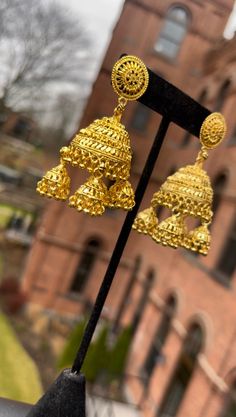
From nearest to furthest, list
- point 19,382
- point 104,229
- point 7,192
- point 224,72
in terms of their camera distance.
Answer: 1. point 19,382
2. point 224,72
3. point 104,229
4. point 7,192

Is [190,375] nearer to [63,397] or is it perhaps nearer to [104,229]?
[104,229]

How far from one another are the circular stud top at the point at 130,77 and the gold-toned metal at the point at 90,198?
479 millimetres

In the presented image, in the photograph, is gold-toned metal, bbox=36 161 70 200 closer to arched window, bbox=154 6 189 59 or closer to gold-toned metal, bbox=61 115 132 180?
gold-toned metal, bbox=61 115 132 180

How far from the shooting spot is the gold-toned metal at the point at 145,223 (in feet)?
8.63

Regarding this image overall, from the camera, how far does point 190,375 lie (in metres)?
9.99

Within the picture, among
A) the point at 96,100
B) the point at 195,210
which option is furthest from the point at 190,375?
the point at 96,100

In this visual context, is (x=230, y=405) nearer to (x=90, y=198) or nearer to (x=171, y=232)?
(x=171, y=232)

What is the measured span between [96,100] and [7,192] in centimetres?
1867

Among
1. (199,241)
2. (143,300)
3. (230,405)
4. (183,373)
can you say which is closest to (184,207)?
(199,241)

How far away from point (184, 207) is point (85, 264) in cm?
1416

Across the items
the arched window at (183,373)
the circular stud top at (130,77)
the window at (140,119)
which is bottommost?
the arched window at (183,373)

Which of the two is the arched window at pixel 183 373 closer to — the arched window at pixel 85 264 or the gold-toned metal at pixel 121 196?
the arched window at pixel 85 264

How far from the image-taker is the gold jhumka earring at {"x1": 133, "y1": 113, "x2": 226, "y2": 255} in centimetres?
251

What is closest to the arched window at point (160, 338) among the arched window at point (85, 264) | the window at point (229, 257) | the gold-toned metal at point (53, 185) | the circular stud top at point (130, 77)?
the window at point (229, 257)
